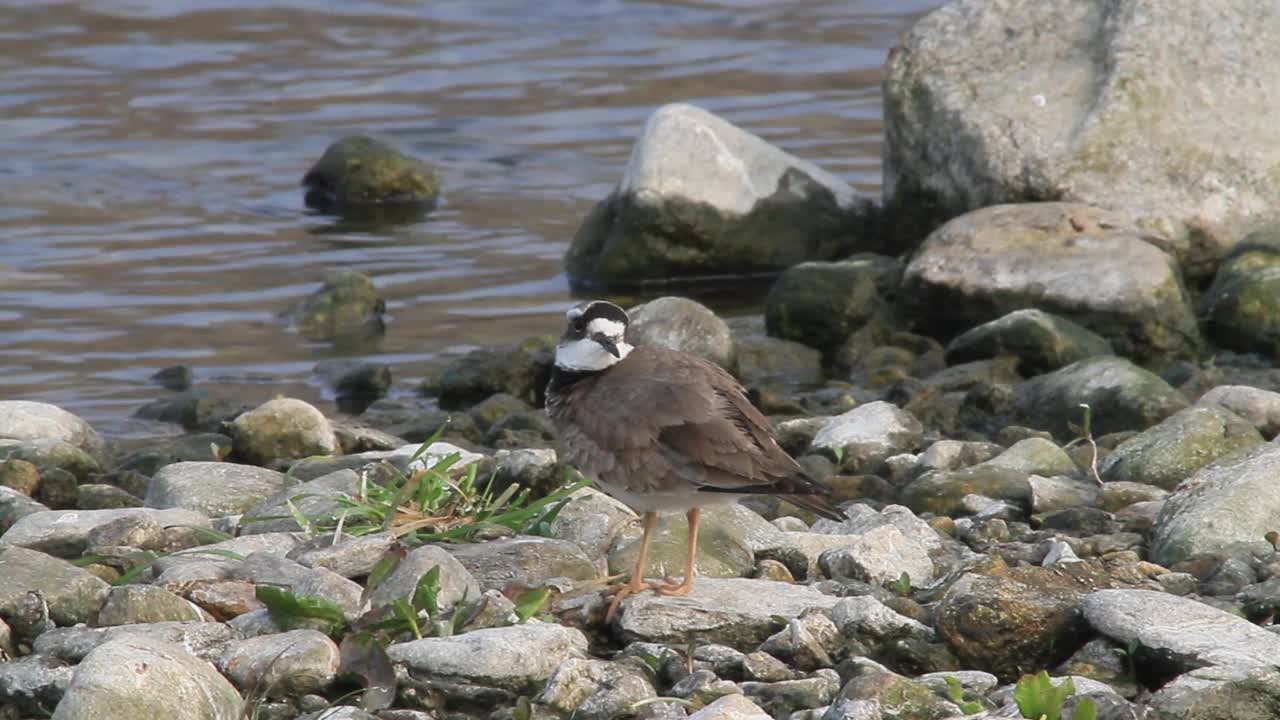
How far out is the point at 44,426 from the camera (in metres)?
8.65

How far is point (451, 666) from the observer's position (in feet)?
16.0

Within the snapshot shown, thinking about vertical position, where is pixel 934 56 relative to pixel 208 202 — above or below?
above

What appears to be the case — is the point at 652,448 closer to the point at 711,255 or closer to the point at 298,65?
the point at 711,255

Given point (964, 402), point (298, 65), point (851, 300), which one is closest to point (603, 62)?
point (298, 65)

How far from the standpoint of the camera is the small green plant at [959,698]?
462cm

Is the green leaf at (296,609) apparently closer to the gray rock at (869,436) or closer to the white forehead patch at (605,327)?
the white forehead patch at (605,327)

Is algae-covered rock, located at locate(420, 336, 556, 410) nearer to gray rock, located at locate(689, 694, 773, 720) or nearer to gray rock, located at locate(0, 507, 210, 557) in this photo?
gray rock, located at locate(0, 507, 210, 557)

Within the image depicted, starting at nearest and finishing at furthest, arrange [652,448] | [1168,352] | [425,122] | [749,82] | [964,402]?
[652,448], [964,402], [1168,352], [425,122], [749,82]

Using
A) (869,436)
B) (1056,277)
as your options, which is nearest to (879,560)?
(869,436)

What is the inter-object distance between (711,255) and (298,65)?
9.15 metres

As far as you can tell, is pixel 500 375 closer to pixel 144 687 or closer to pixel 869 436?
pixel 869 436

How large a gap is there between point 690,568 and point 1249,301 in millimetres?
5555

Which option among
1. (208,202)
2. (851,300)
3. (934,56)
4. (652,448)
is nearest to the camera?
(652,448)

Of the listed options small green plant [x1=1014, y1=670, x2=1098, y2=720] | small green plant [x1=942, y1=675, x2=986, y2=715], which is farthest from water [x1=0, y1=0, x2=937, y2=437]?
small green plant [x1=1014, y1=670, x2=1098, y2=720]
